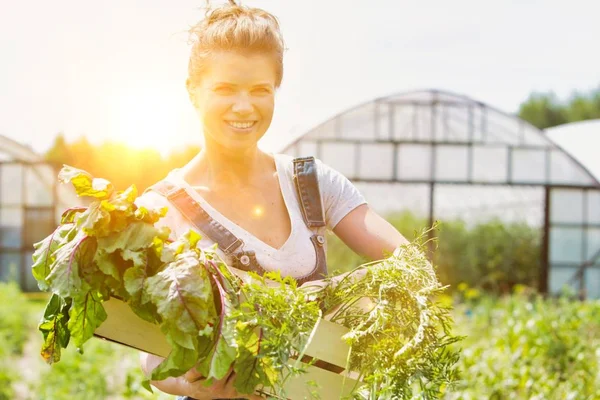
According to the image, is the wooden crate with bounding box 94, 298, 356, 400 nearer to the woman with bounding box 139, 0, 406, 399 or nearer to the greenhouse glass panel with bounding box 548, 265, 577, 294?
the woman with bounding box 139, 0, 406, 399

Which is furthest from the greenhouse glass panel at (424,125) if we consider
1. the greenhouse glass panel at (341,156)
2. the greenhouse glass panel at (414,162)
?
the greenhouse glass panel at (341,156)

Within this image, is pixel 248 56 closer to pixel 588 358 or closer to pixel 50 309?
pixel 50 309

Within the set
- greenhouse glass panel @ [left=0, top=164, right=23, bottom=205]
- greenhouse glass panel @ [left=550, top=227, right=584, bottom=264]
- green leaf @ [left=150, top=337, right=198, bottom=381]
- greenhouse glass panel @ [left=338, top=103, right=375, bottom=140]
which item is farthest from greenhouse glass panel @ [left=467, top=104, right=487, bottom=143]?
green leaf @ [left=150, top=337, right=198, bottom=381]

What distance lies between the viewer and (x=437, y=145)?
958 cm

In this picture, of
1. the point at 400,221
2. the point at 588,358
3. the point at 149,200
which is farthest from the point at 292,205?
the point at 400,221

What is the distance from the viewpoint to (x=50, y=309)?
1443mm

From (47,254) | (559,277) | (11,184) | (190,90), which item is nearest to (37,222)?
(11,184)

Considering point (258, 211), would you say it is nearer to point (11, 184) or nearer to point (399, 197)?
point (399, 197)

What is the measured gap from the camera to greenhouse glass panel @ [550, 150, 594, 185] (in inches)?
388

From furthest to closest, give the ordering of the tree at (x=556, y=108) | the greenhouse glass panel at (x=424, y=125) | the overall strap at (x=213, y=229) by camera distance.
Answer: the tree at (x=556, y=108), the greenhouse glass panel at (x=424, y=125), the overall strap at (x=213, y=229)

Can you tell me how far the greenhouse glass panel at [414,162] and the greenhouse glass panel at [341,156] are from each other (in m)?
0.61

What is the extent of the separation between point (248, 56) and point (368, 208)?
18.1 inches

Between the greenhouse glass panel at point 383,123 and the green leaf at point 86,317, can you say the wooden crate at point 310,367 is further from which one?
the greenhouse glass panel at point 383,123

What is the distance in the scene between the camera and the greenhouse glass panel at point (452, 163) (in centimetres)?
958
